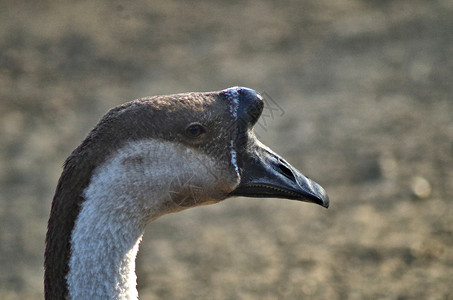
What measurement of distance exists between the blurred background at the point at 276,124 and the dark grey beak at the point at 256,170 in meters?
2.36

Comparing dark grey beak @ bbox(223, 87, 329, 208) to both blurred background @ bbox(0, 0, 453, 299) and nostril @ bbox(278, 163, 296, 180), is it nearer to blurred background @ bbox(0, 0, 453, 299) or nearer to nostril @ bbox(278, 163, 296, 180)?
nostril @ bbox(278, 163, 296, 180)

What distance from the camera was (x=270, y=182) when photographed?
3.10m

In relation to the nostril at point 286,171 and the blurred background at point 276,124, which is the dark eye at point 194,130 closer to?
the nostril at point 286,171

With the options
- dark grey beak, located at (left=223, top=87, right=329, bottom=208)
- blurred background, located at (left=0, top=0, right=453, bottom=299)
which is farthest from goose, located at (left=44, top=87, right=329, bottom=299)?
blurred background, located at (left=0, top=0, right=453, bottom=299)

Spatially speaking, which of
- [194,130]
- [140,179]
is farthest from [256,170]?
[140,179]

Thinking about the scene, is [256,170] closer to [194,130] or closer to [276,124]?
[194,130]

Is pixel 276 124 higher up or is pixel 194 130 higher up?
pixel 276 124

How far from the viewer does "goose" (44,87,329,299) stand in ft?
8.89

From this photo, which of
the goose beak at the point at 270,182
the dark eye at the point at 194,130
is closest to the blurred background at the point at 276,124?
the goose beak at the point at 270,182

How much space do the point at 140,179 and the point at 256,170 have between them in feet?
2.01

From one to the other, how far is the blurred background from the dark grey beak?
7.75 ft

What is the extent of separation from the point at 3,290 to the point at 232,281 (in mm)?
2063

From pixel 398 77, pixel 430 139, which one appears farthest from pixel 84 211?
pixel 398 77

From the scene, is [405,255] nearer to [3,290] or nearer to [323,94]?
[323,94]
